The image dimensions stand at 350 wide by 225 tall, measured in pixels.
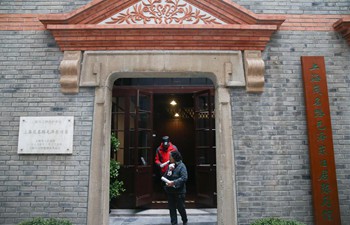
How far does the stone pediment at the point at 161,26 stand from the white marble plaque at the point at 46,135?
1.25 metres

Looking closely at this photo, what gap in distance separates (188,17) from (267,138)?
2394 mm

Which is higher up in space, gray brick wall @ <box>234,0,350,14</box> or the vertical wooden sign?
gray brick wall @ <box>234,0,350,14</box>

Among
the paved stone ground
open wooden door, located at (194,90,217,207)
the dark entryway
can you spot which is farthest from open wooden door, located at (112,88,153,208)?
open wooden door, located at (194,90,217,207)

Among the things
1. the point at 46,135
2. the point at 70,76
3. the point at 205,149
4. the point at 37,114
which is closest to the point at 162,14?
the point at 70,76

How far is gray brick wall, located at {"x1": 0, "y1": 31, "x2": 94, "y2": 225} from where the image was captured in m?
4.50

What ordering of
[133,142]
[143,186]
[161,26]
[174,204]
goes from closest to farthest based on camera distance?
[161,26]
[174,204]
[143,186]
[133,142]

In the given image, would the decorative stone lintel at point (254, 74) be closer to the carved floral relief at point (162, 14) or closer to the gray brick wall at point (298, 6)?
the carved floral relief at point (162, 14)

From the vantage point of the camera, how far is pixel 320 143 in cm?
465

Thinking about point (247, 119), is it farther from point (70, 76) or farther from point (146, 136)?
point (146, 136)

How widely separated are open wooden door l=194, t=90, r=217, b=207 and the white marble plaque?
12.2 ft

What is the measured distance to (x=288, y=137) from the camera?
4738 millimetres

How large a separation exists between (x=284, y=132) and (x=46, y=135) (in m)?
3.82

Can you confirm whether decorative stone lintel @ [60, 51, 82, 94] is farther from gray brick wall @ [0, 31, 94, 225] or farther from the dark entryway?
the dark entryway

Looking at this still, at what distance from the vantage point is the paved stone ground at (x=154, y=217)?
6176 mm
